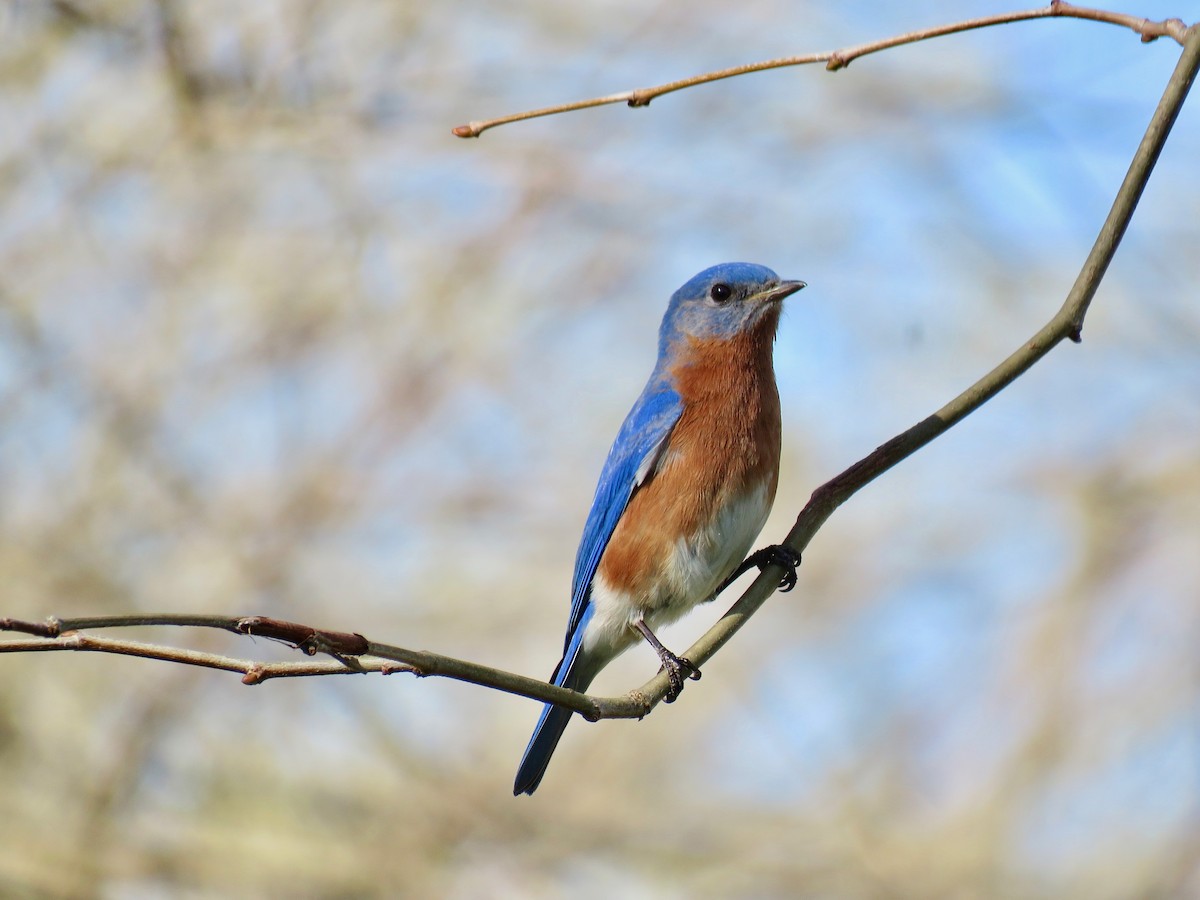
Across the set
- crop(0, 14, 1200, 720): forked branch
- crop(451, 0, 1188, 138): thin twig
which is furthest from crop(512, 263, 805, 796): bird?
crop(451, 0, 1188, 138): thin twig

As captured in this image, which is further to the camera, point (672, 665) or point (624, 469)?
point (624, 469)

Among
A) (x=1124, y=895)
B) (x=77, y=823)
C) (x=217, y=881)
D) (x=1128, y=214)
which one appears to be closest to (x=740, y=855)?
(x=1124, y=895)

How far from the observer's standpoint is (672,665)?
3.99 metres

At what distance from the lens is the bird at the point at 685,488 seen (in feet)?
15.1

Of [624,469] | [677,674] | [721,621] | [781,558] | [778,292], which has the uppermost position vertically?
→ [778,292]

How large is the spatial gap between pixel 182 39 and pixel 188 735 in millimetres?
4373

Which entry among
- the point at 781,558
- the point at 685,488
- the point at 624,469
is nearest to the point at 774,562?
the point at 781,558

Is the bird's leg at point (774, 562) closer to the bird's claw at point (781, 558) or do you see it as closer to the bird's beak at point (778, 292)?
the bird's claw at point (781, 558)

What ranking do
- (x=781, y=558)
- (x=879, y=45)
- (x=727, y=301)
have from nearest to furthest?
(x=879, y=45), (x=781, y=558), (x=727, y=301)

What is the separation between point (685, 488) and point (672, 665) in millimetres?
832

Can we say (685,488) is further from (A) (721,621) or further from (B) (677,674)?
(A) (721,621)

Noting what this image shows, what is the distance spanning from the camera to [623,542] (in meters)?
4.80

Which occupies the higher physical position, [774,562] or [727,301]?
[727,301]

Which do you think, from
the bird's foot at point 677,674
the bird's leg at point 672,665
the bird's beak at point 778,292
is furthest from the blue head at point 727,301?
the bird's foot at point 677,674
